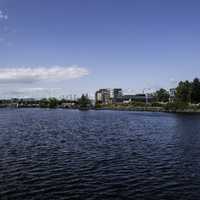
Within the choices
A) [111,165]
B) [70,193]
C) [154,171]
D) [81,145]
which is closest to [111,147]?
[81,145]

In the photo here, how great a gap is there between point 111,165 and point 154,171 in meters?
5.41

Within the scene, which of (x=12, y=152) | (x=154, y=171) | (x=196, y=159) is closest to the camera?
(x=154, y=171)

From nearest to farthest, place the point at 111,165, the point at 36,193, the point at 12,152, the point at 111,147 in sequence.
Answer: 1. the point at 36,193
2. the point at 111,165
3. the point at 12,152
4. the point at 111,147

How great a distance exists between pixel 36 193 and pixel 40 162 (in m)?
11.9

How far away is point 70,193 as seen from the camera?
24625 mm

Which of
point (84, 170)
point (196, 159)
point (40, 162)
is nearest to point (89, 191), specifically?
point (84, 170)

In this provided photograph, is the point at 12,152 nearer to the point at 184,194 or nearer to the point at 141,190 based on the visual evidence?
the point at 141,190

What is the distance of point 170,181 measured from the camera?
28.1 meters

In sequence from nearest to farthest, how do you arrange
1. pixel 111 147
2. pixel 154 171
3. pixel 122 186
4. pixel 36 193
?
1. pixel 36 193
2. pixel 122 186
3. pixel 154 171
4. pixel 111 147

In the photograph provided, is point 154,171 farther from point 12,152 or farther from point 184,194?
point 12,152

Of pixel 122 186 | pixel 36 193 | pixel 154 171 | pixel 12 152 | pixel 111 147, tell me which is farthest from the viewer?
pixel 111 147

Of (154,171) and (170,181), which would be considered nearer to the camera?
(170,181)

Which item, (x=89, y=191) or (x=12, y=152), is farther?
(x=12, y=152)

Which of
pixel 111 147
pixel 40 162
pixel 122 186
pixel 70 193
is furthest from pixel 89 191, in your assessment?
pixel 111 147
